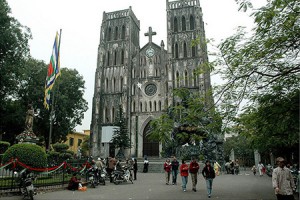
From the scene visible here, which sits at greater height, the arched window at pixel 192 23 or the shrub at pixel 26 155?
the arched window at pixel 192 23

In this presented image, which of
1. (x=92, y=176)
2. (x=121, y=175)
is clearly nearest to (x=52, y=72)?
(x=92, y=176)

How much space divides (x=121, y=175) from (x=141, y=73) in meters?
26.5

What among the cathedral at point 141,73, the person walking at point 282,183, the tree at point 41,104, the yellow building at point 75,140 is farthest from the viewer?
the yellow building at point 75,140

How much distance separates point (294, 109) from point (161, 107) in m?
29.3

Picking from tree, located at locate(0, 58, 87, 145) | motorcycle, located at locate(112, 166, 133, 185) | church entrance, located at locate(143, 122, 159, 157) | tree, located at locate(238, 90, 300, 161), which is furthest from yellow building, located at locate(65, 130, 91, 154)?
tree, located at locate(238, 90, 300, 161)

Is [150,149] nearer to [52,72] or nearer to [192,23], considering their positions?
[192,23]

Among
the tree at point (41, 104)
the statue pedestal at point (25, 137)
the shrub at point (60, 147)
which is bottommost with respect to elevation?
the shrub at point (60, 147)

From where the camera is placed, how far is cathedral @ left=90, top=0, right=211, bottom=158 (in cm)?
3559

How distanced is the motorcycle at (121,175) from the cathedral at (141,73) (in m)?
20.9

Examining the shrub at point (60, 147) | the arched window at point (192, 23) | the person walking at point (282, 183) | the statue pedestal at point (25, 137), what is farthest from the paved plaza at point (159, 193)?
the arched window at point (192, 23)

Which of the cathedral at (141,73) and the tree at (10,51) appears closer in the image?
the tree at (10,51)

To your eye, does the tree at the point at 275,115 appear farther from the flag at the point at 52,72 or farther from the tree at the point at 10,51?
the tree at the point at 10,51

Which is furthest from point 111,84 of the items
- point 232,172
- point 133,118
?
point 232,172

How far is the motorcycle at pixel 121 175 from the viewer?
43.6ft
